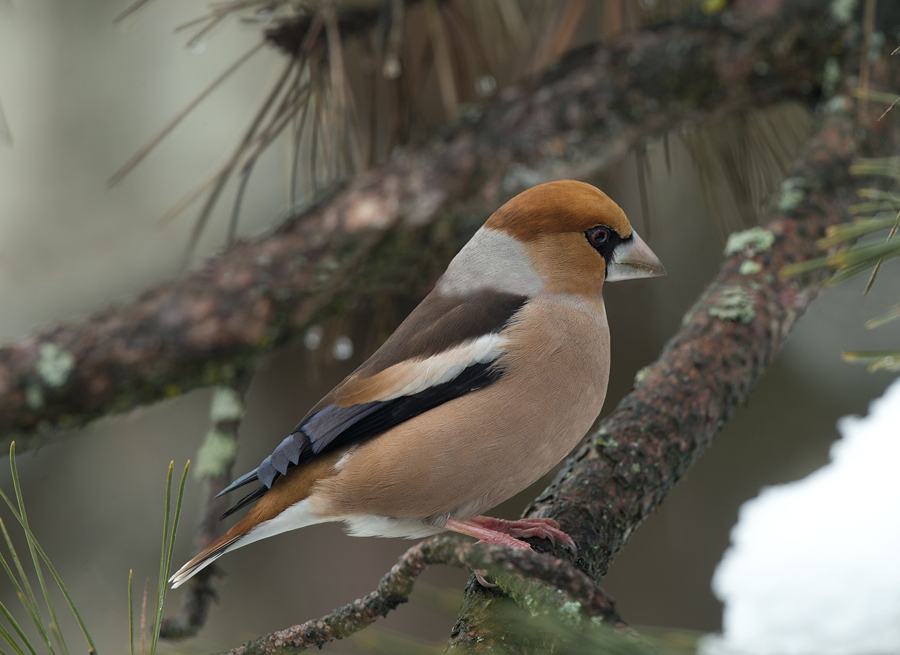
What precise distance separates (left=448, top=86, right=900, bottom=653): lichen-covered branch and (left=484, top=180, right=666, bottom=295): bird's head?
267mm

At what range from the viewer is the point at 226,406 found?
210 centimetres

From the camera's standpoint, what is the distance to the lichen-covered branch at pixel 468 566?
820 mm

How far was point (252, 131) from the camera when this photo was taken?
2.24 metres

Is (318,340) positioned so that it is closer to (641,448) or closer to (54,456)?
(641,448)

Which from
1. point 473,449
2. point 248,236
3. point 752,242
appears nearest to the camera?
point 473,449

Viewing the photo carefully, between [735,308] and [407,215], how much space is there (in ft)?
3.06

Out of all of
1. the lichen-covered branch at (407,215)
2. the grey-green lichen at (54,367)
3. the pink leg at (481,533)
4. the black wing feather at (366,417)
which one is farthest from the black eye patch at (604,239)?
the grey-green lichen at (54,367)

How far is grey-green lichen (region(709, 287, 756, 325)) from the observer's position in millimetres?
1860

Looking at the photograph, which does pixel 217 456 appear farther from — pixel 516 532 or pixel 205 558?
pixel 516 532

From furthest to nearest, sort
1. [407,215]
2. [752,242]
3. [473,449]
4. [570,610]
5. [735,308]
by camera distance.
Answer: [407,215] < [752,242] < [735,308] < [473,449] < [570,610]

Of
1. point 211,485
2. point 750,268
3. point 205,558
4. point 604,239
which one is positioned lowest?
point 211,485

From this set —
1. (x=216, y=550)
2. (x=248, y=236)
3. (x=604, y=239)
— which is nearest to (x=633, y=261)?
(x=604, y=239)

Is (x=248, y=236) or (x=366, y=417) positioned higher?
(x=248, y=236)

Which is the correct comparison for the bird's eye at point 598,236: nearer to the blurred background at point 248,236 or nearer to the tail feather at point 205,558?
the blurred background at point 248,236
